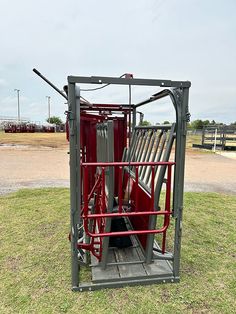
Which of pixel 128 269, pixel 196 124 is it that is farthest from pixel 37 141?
pixel 196 124

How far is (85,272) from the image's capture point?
2346 millimetres

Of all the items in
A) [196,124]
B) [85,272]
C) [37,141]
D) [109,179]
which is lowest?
[85,272]

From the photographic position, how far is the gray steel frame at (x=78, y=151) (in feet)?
6.08

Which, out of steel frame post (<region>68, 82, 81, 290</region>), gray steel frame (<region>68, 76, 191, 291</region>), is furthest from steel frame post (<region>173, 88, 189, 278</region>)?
steel frame post (<region>68, 82, 81, 290</region>)

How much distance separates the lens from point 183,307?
191 centimetres

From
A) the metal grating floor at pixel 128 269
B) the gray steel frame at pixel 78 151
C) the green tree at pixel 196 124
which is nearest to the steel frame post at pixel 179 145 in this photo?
the gray steel frame at pixel 78 151

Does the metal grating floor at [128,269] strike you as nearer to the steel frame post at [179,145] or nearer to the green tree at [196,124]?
the steel frame post at [179,145]

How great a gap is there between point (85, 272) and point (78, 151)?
1216 mm

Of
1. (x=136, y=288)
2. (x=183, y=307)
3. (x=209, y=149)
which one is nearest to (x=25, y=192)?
(x=136, y=288)

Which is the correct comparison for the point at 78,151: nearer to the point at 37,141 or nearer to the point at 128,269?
the point at 128,269

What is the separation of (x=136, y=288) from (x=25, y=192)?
11.6 feet

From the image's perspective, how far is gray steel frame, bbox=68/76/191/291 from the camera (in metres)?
1.85

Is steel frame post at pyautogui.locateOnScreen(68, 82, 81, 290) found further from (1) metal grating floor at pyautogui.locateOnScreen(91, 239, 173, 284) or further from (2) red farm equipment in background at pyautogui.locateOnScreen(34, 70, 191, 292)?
(1) metal grating floor at pyautogui.locateOnScreen(91, 239, 173, 284)

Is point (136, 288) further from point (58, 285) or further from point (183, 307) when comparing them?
point (58, 285)
